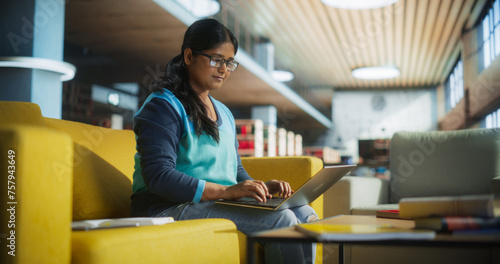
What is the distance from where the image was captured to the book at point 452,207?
0.91 meters

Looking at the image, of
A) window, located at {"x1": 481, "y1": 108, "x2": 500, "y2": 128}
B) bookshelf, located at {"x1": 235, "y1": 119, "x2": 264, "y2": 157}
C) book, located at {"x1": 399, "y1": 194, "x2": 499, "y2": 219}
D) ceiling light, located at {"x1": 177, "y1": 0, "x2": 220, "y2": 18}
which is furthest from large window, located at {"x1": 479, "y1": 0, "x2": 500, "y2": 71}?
book, located at {"x1": 399, "y1": 194, "x2": 499, "y2": 219}

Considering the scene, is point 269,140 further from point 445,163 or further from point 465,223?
point 465,223

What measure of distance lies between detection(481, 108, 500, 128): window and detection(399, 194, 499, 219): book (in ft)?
26.8

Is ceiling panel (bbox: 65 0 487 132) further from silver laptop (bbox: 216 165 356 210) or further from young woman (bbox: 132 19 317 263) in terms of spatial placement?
silver laptop (bbox: 216 165 356 210)

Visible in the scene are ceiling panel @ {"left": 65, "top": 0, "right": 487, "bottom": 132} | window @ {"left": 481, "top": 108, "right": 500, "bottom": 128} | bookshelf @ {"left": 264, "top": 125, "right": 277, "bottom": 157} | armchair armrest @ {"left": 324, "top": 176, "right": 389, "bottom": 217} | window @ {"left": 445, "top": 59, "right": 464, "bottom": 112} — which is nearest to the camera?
armchair armrest @ {"left": 324, "top": 176, "right": 389, "bottom": 217}

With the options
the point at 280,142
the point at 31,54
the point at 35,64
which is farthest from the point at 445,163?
the point at 280,142

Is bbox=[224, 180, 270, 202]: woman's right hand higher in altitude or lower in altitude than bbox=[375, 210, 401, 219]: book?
higher

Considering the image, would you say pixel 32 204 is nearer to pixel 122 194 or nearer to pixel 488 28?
pixel 122 194

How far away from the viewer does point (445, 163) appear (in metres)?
2.65

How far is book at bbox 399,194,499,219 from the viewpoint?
0.91 m

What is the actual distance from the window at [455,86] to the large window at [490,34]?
211 cm

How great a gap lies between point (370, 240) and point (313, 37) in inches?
394

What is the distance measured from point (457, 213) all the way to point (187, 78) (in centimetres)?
109

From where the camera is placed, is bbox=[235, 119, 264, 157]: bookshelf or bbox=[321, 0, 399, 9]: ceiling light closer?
bbox=[321, 0, 399, 9]: ceiling light
